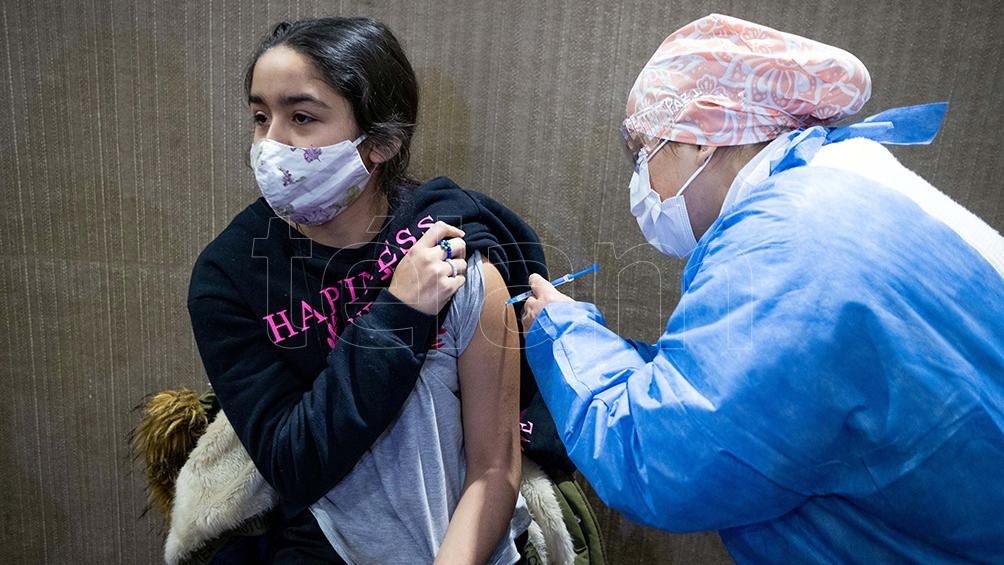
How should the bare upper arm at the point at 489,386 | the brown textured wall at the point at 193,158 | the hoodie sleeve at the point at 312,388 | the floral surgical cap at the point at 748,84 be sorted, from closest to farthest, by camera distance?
1. the floral surgical cap at the point at 748,84
2. the hoodie sleeve at the point at 312,388
3. the bare upper arm at the point at 489,386
4. the brown textured wall at the point at 193,158

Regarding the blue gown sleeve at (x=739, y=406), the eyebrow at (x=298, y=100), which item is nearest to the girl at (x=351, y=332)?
the eyebrow at (x=298, y=100)

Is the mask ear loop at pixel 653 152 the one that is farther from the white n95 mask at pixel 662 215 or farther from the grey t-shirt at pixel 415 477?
the grey t-shirt at pixel 415 477

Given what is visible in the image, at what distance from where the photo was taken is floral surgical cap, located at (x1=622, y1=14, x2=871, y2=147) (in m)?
0.98

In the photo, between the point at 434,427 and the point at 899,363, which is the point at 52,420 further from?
the point at 899,363

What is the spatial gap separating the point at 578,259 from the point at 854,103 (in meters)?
0.82

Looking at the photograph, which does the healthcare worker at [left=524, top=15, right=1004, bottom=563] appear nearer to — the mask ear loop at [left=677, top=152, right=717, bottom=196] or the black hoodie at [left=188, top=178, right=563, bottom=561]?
the mask ear loop at [left=677, top=152, right=717, bottom=196]

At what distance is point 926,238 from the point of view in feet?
2.65

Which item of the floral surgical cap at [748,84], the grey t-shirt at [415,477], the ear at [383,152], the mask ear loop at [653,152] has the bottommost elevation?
the grey t-shirt at [415,477]

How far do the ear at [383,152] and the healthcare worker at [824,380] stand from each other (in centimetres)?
54

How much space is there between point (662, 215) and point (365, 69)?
1.76 feet

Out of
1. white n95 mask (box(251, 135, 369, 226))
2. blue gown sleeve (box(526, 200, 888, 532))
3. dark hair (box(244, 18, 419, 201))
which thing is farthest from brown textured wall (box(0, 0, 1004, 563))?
blue gown sleeve (box(526, 200, 888, 532))

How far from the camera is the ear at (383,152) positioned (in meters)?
1.24

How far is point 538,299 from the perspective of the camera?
3.76ft

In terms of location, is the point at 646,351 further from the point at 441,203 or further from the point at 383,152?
the point at 383,152
